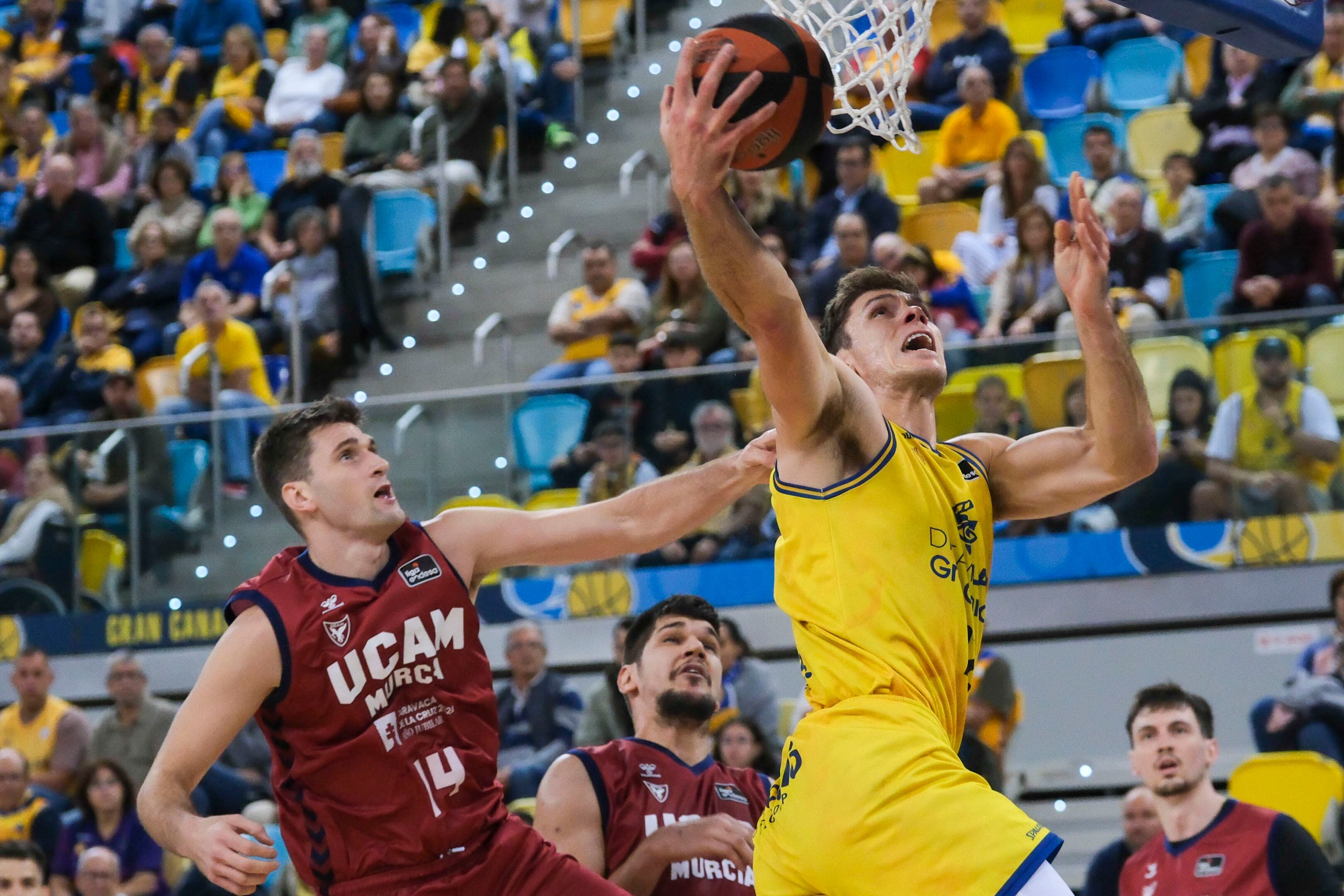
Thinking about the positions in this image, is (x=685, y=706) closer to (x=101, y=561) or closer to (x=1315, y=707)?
(x=1315, y=707)

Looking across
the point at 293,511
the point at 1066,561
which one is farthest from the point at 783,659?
the point at 293,511

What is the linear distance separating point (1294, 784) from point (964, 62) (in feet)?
21.6

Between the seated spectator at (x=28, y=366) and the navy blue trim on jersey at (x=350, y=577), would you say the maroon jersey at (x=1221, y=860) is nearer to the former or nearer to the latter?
the navy blue trim on jersey at (x=350, y=577)

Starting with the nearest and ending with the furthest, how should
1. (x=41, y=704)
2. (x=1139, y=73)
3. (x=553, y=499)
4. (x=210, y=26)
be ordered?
1. (x=553, y=499)
2. (x=41, y=704)
3. (x=1139, y=73)
4. (x=210, y=26)

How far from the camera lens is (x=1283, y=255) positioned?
1005cm

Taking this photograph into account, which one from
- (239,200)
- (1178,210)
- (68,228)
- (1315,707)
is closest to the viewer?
(1315,707)

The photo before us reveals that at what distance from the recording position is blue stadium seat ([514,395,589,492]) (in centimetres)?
988

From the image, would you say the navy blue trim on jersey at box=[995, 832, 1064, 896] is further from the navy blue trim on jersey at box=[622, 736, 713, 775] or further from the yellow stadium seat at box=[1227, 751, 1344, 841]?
the yellow stadium seat at box=[1227, 751, 1344, 841]

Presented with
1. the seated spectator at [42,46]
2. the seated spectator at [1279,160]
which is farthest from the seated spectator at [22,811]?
the seated spectator at [42,46]

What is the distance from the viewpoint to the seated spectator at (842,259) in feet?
35.2

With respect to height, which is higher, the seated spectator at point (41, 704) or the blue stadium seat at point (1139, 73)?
the blue stadium seat at point (1139, 73)

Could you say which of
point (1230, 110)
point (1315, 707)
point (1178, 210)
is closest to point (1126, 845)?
point (1315, 707)

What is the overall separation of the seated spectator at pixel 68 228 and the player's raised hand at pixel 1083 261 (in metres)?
12.1

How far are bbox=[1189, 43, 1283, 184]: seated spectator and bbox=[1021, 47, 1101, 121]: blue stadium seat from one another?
3.52 feet
